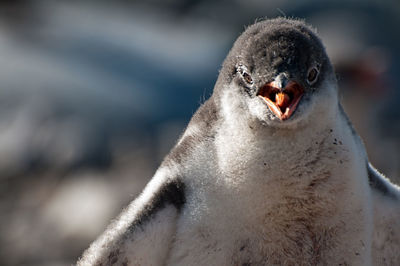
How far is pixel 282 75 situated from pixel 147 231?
2.11ft

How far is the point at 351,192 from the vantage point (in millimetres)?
1966

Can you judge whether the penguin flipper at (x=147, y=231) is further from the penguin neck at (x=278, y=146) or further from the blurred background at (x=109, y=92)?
the blurred background at (x=109, y=92)

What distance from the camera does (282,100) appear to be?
183cm

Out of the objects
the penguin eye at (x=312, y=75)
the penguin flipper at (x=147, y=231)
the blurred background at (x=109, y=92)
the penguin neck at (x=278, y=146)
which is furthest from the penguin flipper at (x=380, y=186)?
the blurred background at (x=109, y=92)

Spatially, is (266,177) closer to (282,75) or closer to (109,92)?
(282,75)

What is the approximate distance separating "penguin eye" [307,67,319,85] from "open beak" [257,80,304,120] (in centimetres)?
5

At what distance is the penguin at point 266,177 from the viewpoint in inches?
75.2

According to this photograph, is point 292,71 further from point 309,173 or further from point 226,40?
point 226,40

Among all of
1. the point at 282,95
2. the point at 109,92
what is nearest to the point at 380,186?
the point at 282,95

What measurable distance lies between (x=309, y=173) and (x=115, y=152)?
537 centimetres

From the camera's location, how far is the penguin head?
6.07 ft

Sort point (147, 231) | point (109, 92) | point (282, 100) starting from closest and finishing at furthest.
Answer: point (282, 100) < point (147, 231) < point (109, 92)

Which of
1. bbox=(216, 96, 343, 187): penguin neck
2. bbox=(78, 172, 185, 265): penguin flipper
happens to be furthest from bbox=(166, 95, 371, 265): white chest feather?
bbox=(78, 172, 185, 265): penguin flipper

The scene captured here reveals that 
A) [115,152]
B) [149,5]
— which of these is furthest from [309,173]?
[149,5]
